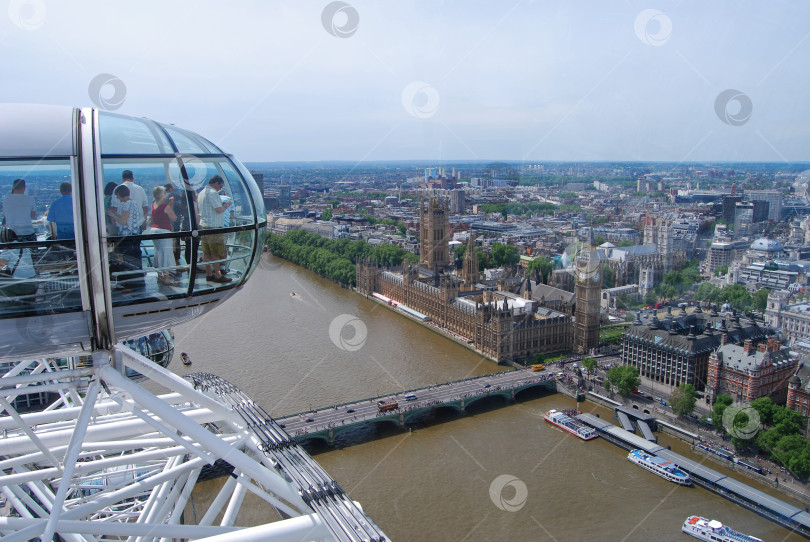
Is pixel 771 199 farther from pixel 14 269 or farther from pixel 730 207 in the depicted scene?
pixel 14 269

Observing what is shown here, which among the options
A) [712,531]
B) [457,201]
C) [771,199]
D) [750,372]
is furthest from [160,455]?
[457,201]

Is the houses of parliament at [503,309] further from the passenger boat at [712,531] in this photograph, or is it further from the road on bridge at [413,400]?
the passenger boat at [712,531]

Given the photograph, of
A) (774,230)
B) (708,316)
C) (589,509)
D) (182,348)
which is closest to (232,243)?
(589,509)

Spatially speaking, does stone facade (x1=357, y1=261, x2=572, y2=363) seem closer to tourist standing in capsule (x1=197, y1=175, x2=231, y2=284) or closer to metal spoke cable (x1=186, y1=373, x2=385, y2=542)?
metal spoke cable (x1=186, y1=373, x2=385, y2=542)

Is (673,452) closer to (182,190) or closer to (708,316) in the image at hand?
(708,316)

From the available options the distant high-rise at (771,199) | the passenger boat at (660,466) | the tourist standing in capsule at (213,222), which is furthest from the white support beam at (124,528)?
the distant high-rise at (771,199)

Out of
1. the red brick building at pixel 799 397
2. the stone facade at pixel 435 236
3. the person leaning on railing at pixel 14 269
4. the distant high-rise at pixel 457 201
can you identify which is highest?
the person leaning on railing at pixel 14 269

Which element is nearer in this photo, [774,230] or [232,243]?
[232,243]
